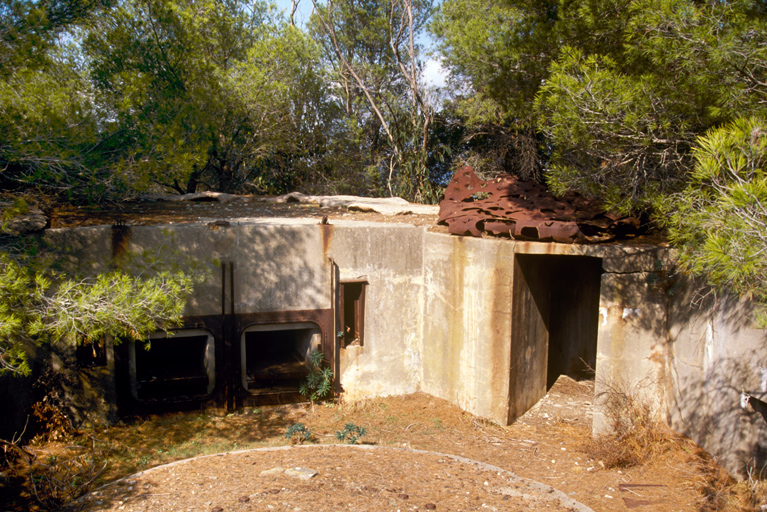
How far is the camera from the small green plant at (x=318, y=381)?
6744 mm

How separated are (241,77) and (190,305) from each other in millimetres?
6496

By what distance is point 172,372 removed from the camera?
738cm

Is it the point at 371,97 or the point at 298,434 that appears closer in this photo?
the point at 298,434

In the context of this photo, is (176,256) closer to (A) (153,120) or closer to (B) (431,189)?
(A) (153,120)

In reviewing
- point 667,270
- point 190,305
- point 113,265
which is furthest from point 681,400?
point 113,265

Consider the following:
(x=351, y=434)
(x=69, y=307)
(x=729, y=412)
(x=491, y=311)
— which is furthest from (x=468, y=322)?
(x=69, y=307)

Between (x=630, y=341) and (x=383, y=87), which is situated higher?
(x=383, y=87)

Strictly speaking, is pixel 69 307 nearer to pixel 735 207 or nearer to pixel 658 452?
pixel 735 207

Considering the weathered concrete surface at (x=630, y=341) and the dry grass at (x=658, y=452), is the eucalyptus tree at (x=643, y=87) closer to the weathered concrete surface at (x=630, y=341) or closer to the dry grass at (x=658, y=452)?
the weathered concrete surface at (x=630, y=341)

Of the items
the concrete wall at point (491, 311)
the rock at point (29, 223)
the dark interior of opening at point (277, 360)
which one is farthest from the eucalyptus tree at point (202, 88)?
the dark interior of opening at point (277, 360)

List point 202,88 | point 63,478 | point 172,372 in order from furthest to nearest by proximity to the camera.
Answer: point 202,88 → point 172,372 → point 63,478

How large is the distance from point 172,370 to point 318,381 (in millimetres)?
2247

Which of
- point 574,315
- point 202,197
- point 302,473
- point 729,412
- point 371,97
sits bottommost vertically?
point 302,473

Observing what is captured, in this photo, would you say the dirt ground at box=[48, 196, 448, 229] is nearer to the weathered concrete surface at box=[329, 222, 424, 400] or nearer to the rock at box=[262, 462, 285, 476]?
the weathered concrete surface at box=[329, 222, 424, 400]
